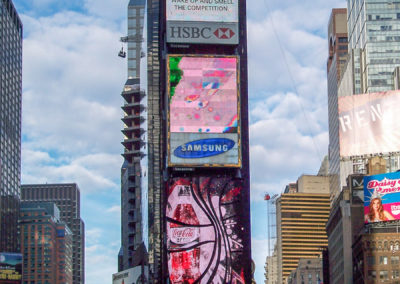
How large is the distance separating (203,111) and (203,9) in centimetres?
1317

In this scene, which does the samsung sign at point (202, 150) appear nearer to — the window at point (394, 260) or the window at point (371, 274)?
the window at point (371, 274)

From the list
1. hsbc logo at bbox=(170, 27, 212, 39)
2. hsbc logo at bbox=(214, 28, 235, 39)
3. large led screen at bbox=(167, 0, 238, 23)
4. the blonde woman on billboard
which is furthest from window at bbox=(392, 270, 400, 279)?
hsbc logo at bbox=(170, 27, 212, 39)

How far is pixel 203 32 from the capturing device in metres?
125

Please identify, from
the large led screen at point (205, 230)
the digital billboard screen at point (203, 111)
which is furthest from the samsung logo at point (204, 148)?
the large led screen at point (205, 230)

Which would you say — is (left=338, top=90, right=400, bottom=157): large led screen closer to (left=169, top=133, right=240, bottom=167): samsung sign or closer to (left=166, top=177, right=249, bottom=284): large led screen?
(left=169, top=133, right=240, bottom=167): samsung sign

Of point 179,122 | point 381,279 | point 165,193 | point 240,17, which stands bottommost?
point 381,279

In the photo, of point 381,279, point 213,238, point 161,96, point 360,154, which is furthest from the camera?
point 381,279

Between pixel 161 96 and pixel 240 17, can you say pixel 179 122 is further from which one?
pixel 240 17

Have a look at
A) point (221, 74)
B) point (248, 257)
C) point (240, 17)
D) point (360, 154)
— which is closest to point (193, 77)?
point (221, 74)

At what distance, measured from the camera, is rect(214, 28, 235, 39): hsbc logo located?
12500cm

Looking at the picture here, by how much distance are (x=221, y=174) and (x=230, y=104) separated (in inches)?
338

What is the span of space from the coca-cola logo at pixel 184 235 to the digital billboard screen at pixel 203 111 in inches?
311

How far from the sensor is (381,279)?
14012cm

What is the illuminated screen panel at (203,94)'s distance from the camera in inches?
4732
